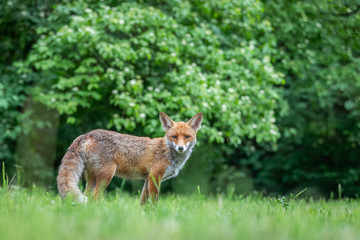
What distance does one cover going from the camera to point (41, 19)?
9977mm

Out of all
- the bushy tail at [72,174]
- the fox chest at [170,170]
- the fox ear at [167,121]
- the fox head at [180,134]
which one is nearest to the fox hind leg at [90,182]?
the bushy tail at [72,174]

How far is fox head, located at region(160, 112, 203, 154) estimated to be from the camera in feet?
18.0

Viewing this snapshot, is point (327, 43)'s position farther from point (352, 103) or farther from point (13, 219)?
point (13, 219)

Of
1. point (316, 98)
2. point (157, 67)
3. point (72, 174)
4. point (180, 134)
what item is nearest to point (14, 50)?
point (157, 67)

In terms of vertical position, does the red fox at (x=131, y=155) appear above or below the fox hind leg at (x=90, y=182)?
above

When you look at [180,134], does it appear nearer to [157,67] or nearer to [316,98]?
[157,67]

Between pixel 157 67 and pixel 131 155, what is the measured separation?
164 inches

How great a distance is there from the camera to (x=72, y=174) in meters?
4.68

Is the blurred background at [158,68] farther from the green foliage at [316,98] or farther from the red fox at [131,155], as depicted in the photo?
the red fox at [131,155]

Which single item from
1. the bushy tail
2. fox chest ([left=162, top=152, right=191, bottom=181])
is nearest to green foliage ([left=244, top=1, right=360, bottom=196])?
fox chest ([left=162, top=152, right=191, bottom=181])

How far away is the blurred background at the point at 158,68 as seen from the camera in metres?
8.10

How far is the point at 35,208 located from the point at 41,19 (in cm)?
781

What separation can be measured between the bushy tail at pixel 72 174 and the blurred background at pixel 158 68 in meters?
2.57

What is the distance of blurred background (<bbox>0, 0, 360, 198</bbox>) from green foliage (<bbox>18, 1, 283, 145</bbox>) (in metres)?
0.03
